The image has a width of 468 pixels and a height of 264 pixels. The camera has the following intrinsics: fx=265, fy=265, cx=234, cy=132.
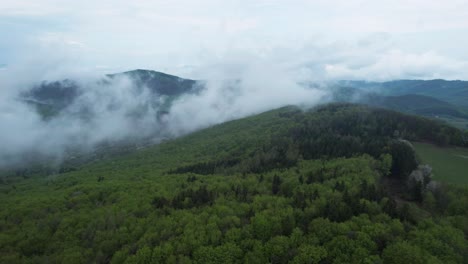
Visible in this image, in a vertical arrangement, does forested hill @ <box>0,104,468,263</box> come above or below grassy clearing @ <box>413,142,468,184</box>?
below

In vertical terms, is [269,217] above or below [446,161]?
below

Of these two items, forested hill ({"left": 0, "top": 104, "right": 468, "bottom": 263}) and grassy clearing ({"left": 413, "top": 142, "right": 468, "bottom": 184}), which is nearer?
forested hill ({"left": 0, "top": 104, "right": 468, "bottom": 263})

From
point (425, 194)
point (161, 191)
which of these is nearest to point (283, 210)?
point (425, 194)

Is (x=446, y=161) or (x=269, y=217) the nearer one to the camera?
(x=269, y=217)
